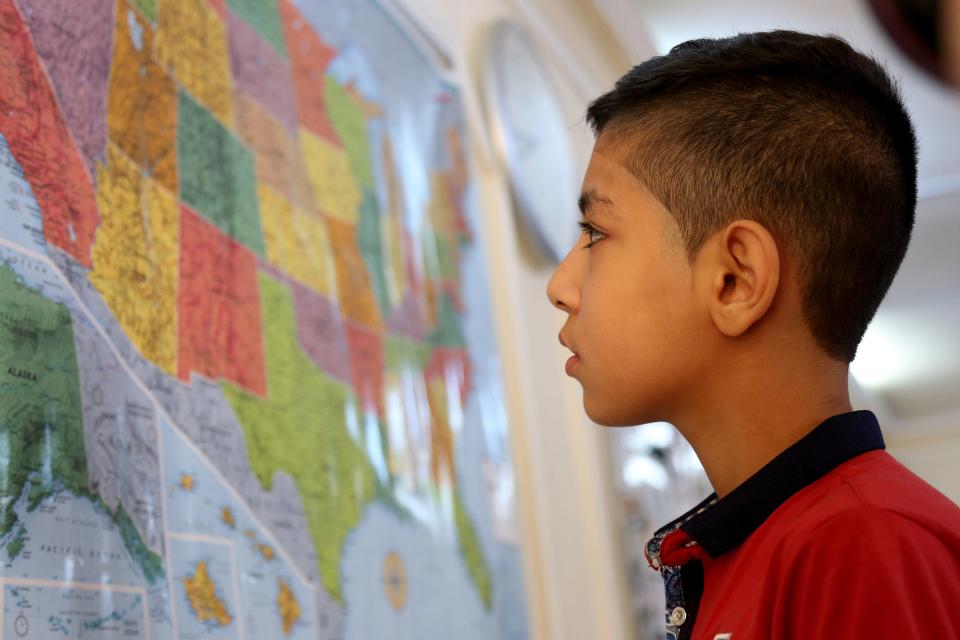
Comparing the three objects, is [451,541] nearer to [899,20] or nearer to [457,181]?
[457,181]

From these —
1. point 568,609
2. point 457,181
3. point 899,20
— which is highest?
point 457,181

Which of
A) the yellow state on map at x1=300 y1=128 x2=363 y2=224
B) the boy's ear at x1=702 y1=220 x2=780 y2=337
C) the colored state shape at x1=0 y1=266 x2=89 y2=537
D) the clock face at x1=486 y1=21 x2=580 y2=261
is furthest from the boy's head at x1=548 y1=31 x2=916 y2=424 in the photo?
the clock face at x1=486 y1=21 x2=580 y2=261

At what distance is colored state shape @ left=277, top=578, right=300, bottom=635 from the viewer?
1.39 metres

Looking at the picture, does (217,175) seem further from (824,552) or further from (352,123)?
(824,552)

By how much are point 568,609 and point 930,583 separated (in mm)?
1875

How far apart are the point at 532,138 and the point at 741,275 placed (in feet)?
6.42

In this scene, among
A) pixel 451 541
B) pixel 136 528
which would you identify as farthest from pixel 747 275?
pixel 451 541

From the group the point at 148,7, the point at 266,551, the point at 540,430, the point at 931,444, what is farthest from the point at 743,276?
the point at 931,444

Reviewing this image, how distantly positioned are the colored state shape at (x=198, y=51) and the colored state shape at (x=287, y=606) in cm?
59

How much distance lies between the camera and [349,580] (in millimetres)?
1574

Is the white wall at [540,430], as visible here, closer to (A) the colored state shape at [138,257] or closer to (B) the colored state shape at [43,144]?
(A) the colored state shape at [138,257]

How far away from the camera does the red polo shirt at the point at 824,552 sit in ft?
2.25

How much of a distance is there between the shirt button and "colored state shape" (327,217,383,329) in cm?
91

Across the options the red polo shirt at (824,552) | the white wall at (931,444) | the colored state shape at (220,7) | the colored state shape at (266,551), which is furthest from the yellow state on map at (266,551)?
the white wall at (931,444)
